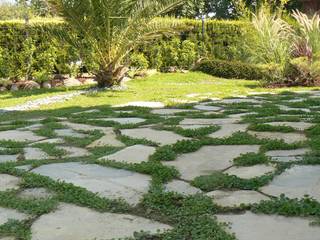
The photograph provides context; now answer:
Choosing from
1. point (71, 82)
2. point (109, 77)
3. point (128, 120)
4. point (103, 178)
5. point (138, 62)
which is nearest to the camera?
point (103, 178)

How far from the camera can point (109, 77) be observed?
11383mm

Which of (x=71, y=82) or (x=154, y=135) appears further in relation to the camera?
(x=71, y=82)

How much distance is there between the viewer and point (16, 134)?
5270 millimetres

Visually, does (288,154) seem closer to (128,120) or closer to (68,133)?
(68,133)

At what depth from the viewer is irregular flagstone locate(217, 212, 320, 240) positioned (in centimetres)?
230

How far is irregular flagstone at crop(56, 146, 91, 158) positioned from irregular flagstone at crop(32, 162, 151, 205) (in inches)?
12.7

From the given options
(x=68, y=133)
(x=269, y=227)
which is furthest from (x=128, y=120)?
(x=269, y=227)

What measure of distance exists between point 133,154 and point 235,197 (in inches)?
50.5

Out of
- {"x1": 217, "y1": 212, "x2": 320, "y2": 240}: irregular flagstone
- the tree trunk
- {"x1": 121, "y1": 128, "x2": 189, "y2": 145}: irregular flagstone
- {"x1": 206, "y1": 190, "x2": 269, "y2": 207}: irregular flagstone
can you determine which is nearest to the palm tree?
the tree trunk

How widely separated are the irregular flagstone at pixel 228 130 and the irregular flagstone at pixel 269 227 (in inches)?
75.5

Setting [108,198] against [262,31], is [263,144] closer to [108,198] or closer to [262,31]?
[108,198]

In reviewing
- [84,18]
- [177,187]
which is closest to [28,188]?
[177,187]

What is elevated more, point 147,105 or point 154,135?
point 154,135

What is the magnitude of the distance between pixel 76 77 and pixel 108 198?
453 inches
